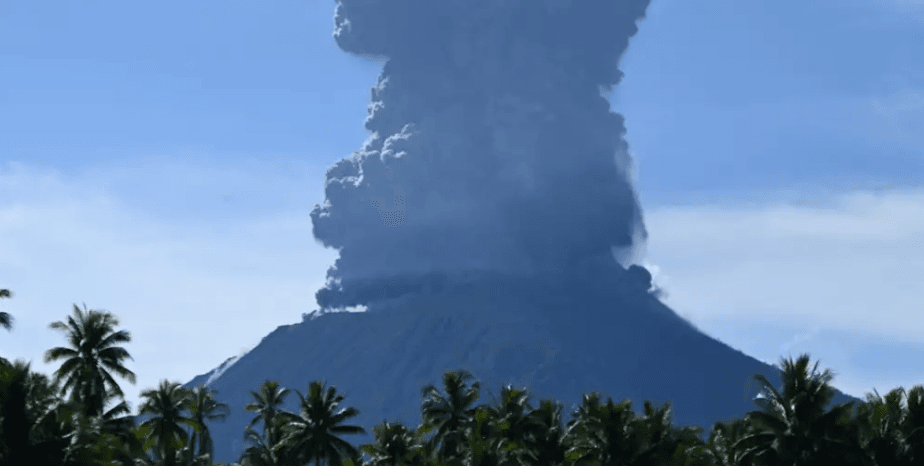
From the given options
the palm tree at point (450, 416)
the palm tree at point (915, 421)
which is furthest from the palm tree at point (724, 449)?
the palm tree at point (450, 416)

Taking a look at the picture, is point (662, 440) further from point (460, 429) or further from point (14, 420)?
point (14, 420)

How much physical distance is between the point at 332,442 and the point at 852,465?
35.0m

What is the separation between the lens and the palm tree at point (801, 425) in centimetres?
7088

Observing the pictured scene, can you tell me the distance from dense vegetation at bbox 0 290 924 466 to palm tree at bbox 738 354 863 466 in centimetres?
5

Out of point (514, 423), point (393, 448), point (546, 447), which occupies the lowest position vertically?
point (546, 447)

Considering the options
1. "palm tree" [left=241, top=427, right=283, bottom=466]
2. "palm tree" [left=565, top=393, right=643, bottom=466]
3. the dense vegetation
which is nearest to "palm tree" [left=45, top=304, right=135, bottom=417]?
the dense vegetation

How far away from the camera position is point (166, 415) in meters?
96.8

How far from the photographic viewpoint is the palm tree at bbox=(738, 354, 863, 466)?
70875 millimetres

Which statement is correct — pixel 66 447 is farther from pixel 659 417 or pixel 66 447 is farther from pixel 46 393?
pixel 659 417

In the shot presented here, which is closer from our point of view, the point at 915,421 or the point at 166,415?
the point at 915,421

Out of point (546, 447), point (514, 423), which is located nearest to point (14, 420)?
point (546, 447)

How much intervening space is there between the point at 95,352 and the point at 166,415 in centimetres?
1073

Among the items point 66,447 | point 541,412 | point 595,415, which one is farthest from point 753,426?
point 66,447

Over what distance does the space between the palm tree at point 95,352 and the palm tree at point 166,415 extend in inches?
313
